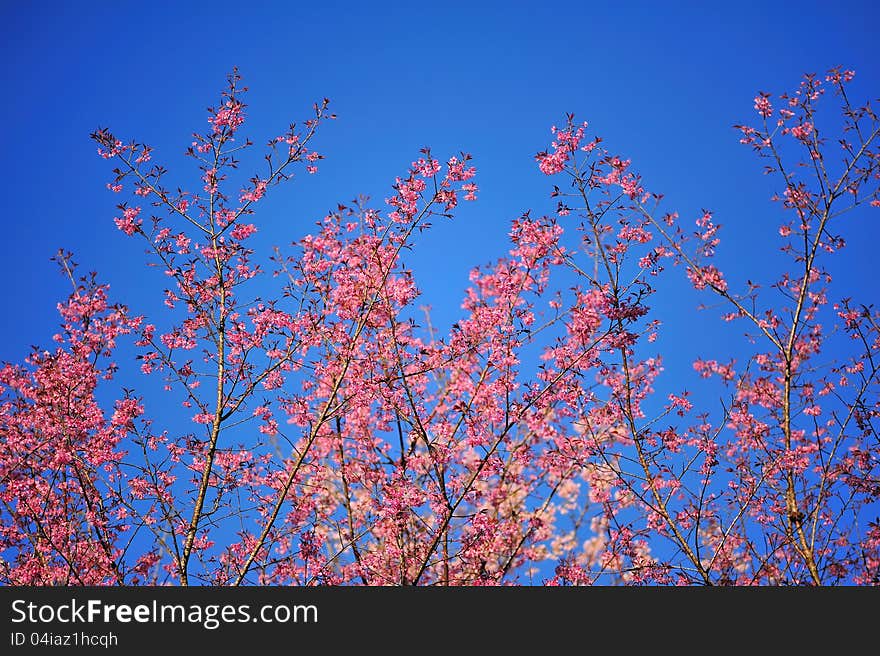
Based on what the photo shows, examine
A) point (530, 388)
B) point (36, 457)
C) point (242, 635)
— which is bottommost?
point (242, 635)

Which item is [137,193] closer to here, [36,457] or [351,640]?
[36,457]

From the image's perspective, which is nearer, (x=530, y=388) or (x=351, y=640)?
(x=351, y=640)

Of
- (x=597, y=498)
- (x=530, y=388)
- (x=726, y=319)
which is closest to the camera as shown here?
(x=530, y=388)

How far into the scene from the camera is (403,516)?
800cm

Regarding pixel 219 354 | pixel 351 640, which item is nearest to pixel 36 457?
pixel 219 354

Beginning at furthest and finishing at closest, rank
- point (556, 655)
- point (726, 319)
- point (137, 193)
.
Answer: point (726, 319) < point (137, 193) < point (556, 655)

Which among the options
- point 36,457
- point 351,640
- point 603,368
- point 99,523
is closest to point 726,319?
point 603,368

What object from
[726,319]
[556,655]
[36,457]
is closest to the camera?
[556,655]

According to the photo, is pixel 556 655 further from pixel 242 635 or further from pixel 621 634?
pixel 242 635

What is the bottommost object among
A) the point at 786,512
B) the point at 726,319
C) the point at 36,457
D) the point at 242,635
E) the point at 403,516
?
the point at 242,635

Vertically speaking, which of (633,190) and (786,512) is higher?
(633,190)

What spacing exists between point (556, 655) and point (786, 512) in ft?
11.2

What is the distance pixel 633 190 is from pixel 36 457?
7.87 meters

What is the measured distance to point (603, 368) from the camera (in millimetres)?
8422
